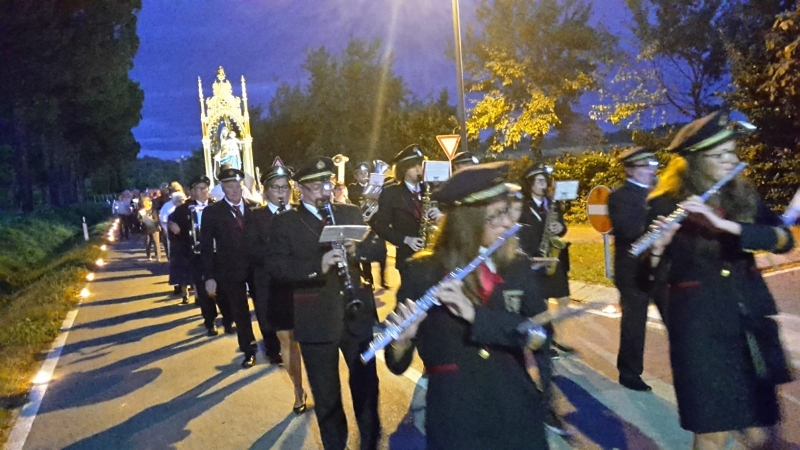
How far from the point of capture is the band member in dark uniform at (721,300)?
3203mm

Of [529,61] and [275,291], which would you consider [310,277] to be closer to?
[275,291]

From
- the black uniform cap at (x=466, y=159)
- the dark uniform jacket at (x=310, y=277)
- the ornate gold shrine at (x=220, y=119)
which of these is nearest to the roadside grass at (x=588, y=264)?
the black uniform cap at (x=466, y=159)

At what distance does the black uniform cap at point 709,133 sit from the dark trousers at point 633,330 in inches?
95.9

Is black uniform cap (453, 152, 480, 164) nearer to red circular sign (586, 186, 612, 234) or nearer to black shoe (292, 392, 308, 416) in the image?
red circular sign (586, 186, 612, 234)

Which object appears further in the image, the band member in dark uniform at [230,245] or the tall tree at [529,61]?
the tall tree at [529,61]

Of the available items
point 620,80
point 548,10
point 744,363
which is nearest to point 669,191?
point 744,363

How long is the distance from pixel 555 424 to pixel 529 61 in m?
19.0

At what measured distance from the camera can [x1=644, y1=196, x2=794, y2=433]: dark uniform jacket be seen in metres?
3.20

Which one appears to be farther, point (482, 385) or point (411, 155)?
point (411, 155)

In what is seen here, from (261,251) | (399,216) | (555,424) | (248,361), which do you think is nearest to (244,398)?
(248,361)

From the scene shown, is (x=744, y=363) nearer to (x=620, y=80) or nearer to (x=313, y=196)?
(x=313, y=196)

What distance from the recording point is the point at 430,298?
240 cm

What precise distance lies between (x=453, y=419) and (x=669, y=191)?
6.05 ft

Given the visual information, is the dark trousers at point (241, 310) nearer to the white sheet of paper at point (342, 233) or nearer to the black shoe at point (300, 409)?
the black shoe at point (300, 409)
